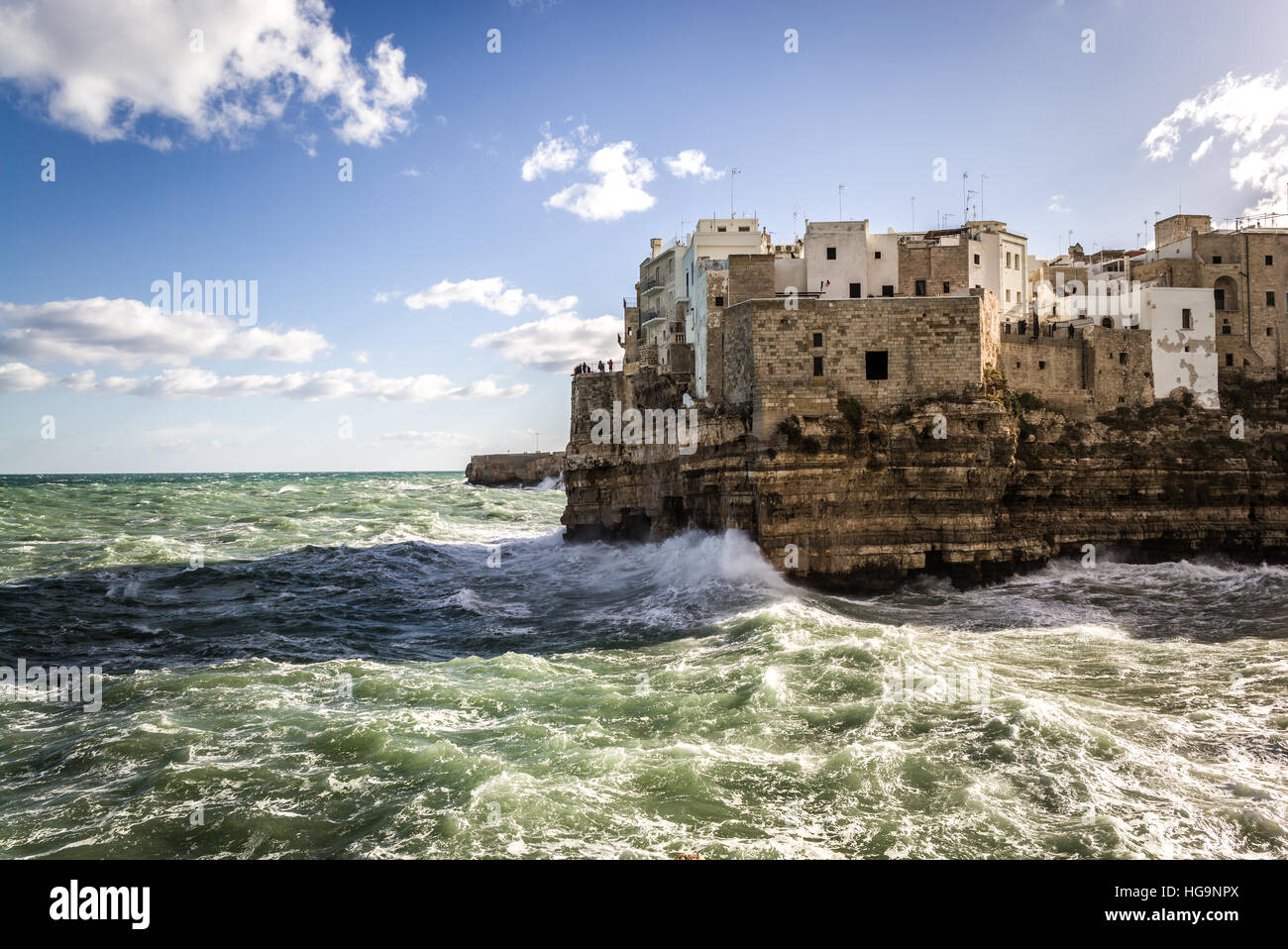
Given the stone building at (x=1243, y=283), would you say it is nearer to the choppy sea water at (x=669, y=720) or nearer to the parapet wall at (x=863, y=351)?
the choppy sea water at (x=669, y=720)

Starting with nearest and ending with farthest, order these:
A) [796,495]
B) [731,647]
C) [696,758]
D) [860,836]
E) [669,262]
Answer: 1. [860,836]
2. [696,758]
3. [731,647]
4. [796,495]
5. [669,262]

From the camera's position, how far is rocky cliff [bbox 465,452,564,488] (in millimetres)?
95438

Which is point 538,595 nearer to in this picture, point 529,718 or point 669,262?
point 529,718

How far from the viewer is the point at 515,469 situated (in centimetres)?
9675

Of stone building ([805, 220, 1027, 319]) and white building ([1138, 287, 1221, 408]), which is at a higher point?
stone building ([805, 220, 1027, 319])

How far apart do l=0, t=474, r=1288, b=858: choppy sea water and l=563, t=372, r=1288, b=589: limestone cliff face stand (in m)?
1.37

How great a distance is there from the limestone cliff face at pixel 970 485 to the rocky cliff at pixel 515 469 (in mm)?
59712

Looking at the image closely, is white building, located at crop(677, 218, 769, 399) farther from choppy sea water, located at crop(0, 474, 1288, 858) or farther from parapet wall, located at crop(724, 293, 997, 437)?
choppy sea water, located at crop(0, 474, 1288, 858)

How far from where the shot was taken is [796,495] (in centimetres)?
2584

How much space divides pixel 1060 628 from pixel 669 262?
99.6ft

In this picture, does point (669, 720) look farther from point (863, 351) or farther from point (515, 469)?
point (515, 469)

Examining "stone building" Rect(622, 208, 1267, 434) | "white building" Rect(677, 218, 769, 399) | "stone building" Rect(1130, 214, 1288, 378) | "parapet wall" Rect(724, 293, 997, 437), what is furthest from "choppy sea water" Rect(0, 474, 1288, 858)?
"stone building" Rect(1130, 214, 1288, 378)

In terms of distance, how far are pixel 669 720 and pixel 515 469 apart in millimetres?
84499

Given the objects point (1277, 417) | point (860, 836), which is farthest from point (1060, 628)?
point (1277, 417)
